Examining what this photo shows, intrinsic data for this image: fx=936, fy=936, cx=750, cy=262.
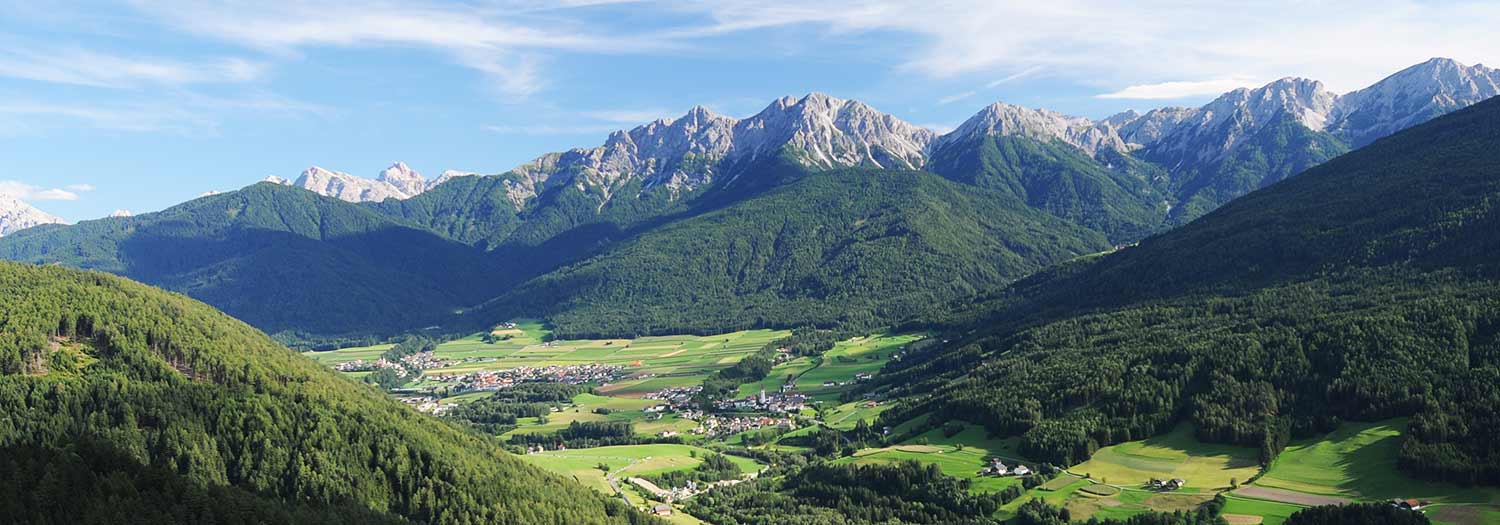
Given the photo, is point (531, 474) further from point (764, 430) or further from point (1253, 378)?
point (1253, 378)

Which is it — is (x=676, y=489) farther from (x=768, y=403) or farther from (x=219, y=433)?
(x=768, y=403)

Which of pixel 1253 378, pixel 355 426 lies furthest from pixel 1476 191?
pixel 355 426

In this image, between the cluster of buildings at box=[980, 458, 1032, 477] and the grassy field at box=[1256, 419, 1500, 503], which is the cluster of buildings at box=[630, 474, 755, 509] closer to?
the cluster of buildings at box=[980, 458, 1032, 477]

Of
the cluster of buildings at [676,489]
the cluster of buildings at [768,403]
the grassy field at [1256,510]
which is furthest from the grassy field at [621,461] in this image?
the grassy field at [1256,510]

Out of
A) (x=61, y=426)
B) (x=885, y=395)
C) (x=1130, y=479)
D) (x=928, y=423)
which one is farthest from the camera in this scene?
(x=885, y=395)

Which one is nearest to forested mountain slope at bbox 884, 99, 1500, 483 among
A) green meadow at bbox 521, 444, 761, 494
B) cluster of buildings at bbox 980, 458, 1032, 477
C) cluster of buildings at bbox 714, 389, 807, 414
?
cluster of buildings at bbox 980, 458, 1032, 477

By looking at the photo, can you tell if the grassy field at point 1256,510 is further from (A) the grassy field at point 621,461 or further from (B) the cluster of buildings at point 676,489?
(A) the grassy field at point 621,461

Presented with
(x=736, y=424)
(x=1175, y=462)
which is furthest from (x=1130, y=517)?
(x=736, y=424)
